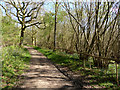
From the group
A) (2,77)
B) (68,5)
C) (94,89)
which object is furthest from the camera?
(68,5)

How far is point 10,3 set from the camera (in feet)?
53.1

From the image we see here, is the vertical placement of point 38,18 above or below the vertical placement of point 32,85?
above

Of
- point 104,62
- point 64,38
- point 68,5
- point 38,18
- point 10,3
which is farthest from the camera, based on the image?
point 64,38

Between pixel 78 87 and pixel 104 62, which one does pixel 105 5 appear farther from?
pixel 78 87

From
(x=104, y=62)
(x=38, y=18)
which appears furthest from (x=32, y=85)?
(x=38, y=18)

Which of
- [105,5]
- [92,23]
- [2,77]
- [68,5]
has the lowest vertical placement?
[2,77]

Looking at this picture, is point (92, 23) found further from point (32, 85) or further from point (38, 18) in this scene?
point (38, 18)

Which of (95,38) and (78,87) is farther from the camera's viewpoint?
(95,38)

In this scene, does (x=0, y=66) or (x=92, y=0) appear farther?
(x=92, y=0)

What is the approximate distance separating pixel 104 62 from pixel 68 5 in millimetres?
6392

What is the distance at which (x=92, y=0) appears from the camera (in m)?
8.80

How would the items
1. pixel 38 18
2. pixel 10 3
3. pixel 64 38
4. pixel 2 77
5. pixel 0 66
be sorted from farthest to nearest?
pixel 64 38 → pixel 38 18 → pixel 10 3 → pixel 0 66 → pixel 2 77

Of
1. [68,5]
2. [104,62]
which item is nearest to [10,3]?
[68,5]

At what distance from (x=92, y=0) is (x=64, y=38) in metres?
15.6
